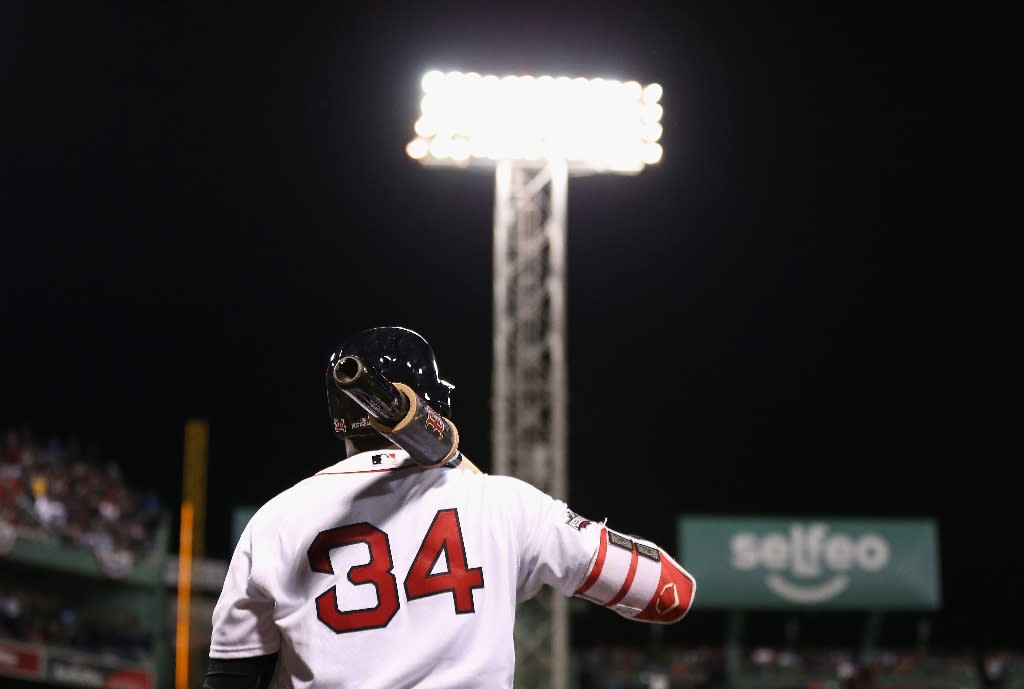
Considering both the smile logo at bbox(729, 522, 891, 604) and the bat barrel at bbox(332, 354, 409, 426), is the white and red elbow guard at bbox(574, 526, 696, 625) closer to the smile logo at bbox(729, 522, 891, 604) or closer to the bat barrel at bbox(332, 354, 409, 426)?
the bat barrel at bbox(332, 354, 409, 426)

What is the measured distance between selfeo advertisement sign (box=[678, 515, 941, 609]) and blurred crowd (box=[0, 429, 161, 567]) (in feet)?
32.4

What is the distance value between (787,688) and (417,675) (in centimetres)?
2003

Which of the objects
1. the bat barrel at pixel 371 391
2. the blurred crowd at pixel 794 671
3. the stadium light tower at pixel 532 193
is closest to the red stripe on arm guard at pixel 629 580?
→ the bat barrel at pixel 371 391

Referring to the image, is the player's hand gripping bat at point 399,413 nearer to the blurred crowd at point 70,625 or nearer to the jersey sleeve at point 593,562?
the jersey sleeve at point 593,562

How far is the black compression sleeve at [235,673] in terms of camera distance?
95.1 inches

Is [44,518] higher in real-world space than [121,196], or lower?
lower

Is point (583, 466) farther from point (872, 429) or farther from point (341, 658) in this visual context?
point (341, 658)

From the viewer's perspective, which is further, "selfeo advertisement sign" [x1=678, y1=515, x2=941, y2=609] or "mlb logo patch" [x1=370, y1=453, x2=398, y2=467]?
"selfeo advertisement sign" [x1=678, y1=515, x2=941, y2=609]

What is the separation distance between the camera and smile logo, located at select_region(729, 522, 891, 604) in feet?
59.6

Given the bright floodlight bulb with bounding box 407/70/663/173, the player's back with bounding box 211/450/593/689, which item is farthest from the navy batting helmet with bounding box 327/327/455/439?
the bright floodlight bulb with bounding box 407/70/663/173

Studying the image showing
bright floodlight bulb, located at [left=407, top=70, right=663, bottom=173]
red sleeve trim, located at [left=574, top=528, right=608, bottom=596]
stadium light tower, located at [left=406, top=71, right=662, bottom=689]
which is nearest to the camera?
red sleeve trim, located at [left=574, top=528, right=608, bottom=596]

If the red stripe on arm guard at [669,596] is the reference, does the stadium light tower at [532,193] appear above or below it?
above

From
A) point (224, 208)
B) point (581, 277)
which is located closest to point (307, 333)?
point (224, 208)

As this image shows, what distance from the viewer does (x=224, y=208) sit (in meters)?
27.1
